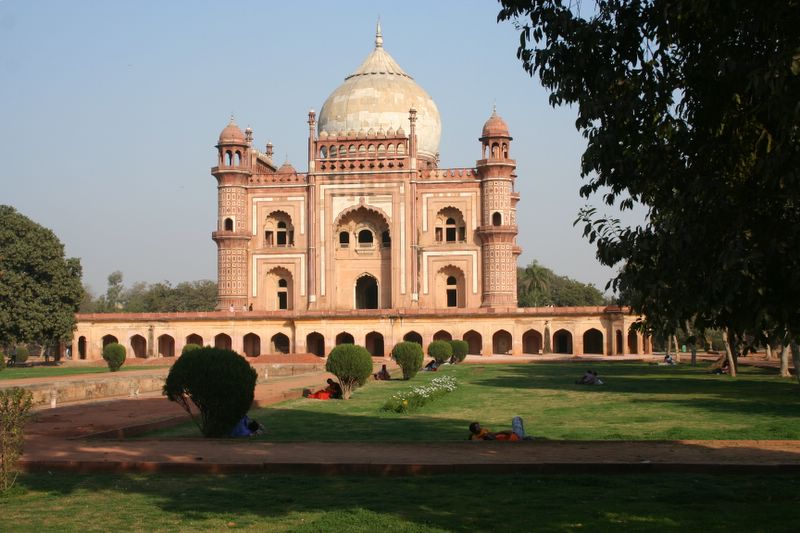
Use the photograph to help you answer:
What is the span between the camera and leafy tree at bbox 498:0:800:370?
19.0 feet

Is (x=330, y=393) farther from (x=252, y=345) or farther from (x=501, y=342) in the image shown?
(x=252, y=345)

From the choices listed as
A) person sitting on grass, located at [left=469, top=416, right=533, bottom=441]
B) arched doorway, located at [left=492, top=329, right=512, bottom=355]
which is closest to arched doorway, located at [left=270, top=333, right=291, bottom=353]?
arched doorway, located at [left=492, top=329, right=512, bottom=355]

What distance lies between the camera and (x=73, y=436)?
12.4 meters

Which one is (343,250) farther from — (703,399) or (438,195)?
(703,399)

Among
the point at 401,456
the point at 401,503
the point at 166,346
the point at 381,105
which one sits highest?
the point at 381,105

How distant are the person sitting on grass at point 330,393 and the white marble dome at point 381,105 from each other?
28.0m

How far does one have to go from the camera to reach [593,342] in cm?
4394

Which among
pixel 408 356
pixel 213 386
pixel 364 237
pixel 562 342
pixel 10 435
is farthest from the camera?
pixel 364 237

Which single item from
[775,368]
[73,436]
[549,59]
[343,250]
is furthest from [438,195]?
[549,59]

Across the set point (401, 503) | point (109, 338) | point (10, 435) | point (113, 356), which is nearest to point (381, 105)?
point (109, 338)

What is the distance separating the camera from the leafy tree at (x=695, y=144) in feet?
19.0

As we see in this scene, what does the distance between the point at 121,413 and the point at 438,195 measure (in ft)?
96.0

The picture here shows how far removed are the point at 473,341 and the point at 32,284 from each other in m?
17.9

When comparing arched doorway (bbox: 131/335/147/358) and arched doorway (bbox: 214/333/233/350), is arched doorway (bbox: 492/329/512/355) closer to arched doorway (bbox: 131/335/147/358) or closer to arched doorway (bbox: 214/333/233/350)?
arched doorway (bbox: 214/333/233/350)
